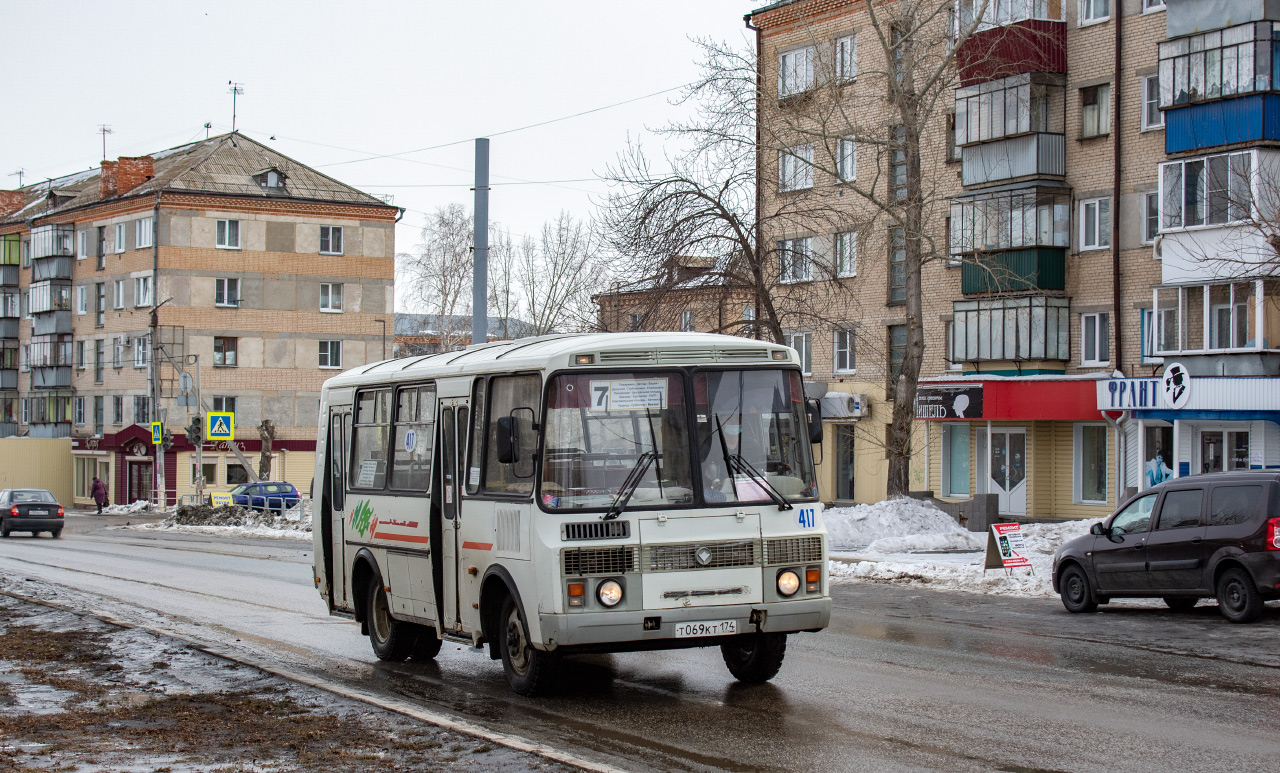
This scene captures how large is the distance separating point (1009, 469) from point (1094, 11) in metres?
13.0

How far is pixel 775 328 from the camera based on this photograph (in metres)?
32.1

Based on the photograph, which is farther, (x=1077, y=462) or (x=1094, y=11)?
(x=1077, y=462)

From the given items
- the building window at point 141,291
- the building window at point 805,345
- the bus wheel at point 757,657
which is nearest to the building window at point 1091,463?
the building window at point 805,345

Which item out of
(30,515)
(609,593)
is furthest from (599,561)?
(30,515)

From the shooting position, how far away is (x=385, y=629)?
43.3 feet

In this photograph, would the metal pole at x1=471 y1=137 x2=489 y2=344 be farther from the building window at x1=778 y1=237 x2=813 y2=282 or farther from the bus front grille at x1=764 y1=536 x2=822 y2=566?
the bus front grille at x1=764 y1=536 x2=822 y2=566

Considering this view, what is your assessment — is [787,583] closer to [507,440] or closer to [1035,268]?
[507,440]

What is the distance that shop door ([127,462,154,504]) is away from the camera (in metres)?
72.2

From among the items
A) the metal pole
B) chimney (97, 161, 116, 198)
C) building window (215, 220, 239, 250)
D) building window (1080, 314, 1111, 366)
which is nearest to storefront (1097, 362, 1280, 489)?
building window (1080, 314, 1111, 366)

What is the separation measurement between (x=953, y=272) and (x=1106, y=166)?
637 cm

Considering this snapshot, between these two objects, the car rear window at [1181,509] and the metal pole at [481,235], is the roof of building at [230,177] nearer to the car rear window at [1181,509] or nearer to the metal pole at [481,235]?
the metal pole at [481,235]

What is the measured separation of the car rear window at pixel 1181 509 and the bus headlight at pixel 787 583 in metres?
7.72

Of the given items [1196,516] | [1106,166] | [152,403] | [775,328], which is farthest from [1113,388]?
[152,403]

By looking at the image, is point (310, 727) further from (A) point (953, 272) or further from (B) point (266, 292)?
(B) point (266, 292)
